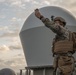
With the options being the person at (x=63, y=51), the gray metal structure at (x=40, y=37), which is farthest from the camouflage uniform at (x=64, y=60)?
the gray metal structure at (x=40, y=37)

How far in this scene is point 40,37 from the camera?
77.0ft

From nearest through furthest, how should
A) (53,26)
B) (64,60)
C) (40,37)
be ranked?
1. (53,26)
2. (64,60)
3. (40,37)

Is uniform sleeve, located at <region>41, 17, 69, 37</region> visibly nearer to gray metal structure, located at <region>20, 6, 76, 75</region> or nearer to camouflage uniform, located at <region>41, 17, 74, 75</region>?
camouflage uniform, located at <region>41, 17, 74, 75</region>

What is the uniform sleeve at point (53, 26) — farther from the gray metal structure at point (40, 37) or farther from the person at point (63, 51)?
the gray metal structure at point (40, 37)

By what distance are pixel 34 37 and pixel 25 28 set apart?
1.52m

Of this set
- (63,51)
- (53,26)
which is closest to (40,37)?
(63,51)

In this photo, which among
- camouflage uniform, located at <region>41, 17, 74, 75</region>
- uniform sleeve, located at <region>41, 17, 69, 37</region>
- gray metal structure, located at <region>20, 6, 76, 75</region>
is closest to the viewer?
uniform sleeve, located at <region>41, 17, 69, 37</region>

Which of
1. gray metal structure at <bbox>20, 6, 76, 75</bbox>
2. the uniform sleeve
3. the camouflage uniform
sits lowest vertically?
the camouflage uniform

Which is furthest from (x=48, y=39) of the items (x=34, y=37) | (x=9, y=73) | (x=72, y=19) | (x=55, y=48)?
(x=55, y=48)

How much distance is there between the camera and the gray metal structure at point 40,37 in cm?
2303

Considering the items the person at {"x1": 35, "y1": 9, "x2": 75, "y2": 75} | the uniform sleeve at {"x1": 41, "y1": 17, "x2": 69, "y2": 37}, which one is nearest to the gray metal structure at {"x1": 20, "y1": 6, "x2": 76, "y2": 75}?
the person at {"x1": 35, "y1": 9, "x2": 75, "y2": 75}

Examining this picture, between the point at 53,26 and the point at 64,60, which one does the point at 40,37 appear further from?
the point at 53,26

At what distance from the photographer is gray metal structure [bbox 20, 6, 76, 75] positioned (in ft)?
75.6

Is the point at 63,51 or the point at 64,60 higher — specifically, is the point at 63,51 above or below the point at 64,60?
above
